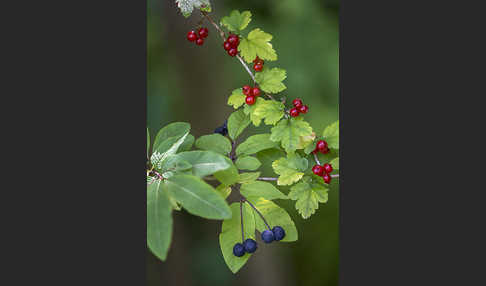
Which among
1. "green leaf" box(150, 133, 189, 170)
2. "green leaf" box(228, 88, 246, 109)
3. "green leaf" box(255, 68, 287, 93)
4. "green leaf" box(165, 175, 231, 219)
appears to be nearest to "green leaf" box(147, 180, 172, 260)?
"green leaf" box(165, 175, 231, 219)

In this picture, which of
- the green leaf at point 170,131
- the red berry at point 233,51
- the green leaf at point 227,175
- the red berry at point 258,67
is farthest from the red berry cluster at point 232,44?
the green leaf at point 227,175

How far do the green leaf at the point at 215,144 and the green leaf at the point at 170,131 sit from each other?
2.9 inches

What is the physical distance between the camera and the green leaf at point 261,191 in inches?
63.9

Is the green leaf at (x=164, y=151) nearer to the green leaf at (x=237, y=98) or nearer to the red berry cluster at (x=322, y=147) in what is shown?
the green leaf at (x=237, y=98)

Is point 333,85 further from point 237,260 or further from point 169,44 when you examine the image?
point 237,260

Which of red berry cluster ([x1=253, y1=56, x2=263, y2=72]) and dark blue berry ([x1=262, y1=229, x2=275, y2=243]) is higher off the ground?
red berry cluster ([x1=253, y1=56, x2=263, y2=72])

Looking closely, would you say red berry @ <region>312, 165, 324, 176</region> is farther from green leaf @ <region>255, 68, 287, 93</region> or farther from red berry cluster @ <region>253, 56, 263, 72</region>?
red berry cluster @ <region>253, 56, 263, 72</region>

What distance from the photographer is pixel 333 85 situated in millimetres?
1699

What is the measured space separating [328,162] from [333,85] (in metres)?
0.30

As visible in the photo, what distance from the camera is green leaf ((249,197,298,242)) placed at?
1.62 m

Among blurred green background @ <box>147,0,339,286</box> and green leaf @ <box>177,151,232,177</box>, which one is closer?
green leaf @ <box>177,151,232,177</box>

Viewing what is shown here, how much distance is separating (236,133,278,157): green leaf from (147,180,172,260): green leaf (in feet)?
1.33

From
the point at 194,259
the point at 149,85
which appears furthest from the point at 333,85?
the point at 194,259

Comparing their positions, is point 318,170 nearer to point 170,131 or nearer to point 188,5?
point 170,131
